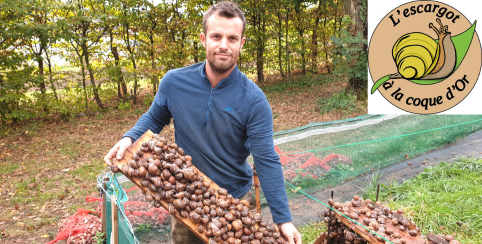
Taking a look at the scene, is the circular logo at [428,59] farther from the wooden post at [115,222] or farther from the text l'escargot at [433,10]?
the wooden post at [115,222]

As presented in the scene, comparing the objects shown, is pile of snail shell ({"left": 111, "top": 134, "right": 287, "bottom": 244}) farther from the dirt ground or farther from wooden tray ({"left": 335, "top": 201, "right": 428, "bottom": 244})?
the dirt ground

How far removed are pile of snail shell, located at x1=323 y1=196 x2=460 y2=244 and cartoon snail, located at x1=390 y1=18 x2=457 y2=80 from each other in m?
4.35

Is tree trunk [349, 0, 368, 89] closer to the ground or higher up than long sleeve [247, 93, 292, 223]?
higher up

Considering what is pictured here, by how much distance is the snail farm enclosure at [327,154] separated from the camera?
3.32m

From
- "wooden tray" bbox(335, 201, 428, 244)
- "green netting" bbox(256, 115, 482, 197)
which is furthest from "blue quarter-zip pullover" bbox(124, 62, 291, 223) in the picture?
"green netting" bbox(256, 115, 482, 197)

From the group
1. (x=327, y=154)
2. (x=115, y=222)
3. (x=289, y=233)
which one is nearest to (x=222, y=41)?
(x=289, y=233)

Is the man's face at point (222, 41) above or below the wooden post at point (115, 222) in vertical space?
above

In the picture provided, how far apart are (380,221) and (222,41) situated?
6.60 ft

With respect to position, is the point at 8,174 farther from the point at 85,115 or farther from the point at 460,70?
the point at 460,70

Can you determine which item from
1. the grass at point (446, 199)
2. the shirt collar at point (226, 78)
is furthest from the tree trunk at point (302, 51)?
the shirt collar at point (226, 78)

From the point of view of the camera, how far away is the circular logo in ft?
19.8

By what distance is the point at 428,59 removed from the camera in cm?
635

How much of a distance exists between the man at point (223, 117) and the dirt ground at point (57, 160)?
3.01 meters

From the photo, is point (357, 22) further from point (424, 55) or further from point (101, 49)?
point (101, 49)
